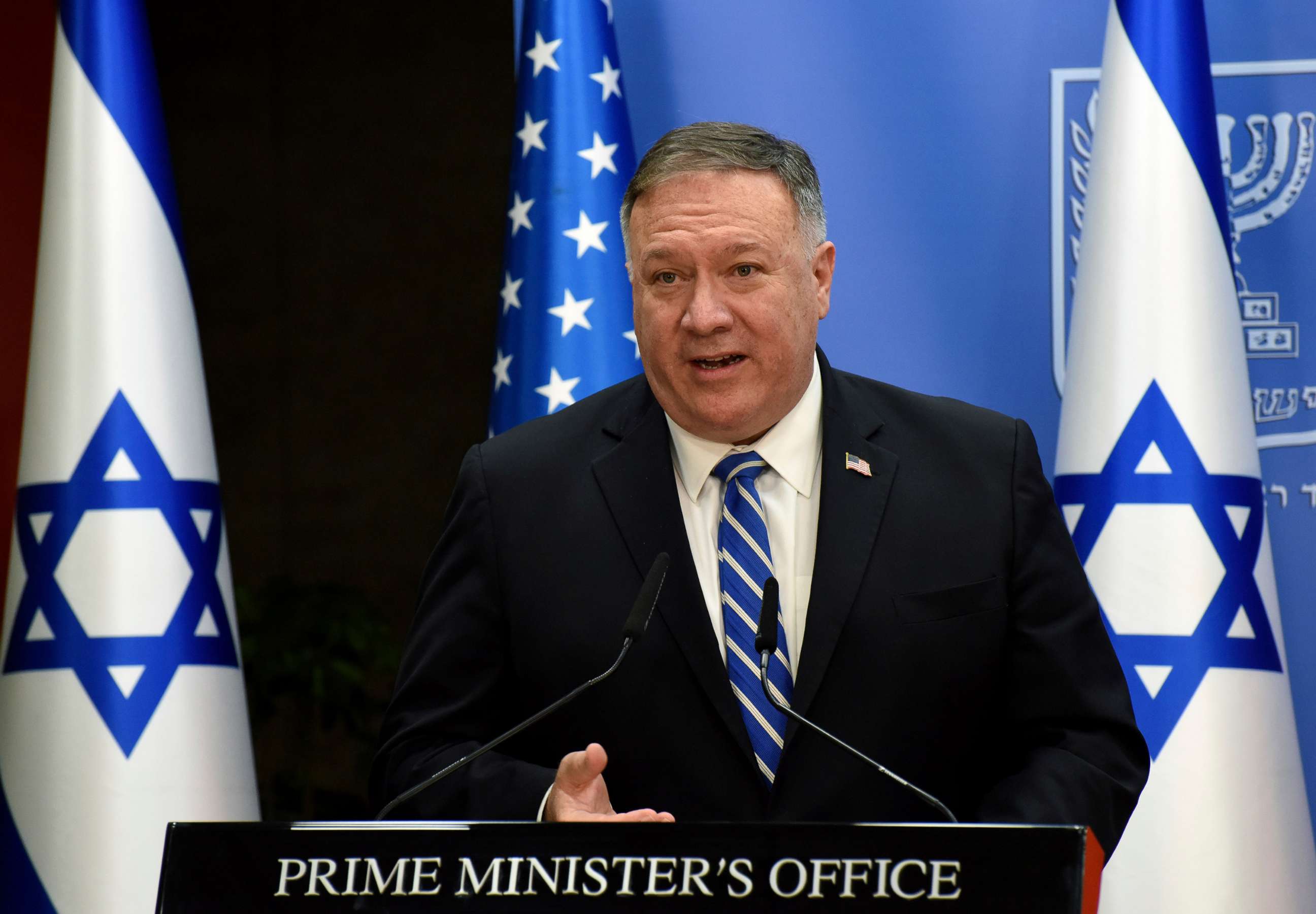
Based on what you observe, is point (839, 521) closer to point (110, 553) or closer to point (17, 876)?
point (110, 553)

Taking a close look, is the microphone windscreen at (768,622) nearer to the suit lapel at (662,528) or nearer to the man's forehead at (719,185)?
the suit lapel at (662,528)

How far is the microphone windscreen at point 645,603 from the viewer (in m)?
1.33

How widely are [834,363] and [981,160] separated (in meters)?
0.50

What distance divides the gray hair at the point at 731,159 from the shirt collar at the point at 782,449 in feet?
0.69

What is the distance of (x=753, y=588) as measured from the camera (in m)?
1.64

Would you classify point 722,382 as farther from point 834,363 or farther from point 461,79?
point 461,79

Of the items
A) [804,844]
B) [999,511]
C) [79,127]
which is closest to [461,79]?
[79,127]

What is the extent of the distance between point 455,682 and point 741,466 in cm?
43

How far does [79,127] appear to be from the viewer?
9.23ft

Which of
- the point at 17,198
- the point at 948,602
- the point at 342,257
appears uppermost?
the point at 342,257

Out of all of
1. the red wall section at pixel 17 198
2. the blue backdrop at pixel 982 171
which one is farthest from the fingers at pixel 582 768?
the red wall section at pixel 17 198

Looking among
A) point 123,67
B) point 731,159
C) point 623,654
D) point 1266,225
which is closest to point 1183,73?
point 1266,225

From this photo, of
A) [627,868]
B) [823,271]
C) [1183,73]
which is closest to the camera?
[627,868]

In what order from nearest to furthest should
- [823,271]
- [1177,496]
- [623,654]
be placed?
[623,654] < [823,271] < [1177,496]
